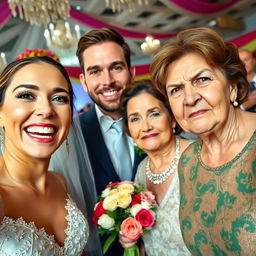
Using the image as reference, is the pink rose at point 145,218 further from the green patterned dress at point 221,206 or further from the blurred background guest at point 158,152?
the green patterned dress at point 221,206

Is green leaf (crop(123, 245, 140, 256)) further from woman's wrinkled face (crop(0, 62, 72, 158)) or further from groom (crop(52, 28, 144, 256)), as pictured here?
woman's wrinkled face (crop(0, 62, 72, 158))

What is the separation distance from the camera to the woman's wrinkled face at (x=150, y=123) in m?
2.11

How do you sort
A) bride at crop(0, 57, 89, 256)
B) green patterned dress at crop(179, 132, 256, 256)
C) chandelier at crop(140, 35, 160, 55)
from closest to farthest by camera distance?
green patterned dress at crop(179, 132, 256, 256)
bride at crop(0, 57, 89, 256)
chandelier at crop(140, 35, 160, 55)

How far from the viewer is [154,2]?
26.0 feet

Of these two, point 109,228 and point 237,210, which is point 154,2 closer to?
point 109,228

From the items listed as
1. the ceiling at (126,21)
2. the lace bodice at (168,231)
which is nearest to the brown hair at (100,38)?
the lace bodice at (168,231)

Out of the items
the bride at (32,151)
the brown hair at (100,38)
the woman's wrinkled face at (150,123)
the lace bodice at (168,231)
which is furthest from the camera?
the brown hair at (100,38)

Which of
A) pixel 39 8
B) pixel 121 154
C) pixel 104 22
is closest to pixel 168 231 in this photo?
pixel 121 154

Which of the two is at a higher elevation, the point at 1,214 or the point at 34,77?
the point at 34,77

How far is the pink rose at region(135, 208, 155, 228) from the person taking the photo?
191 centimetres

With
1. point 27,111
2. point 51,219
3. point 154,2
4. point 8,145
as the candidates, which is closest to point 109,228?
point 51,219

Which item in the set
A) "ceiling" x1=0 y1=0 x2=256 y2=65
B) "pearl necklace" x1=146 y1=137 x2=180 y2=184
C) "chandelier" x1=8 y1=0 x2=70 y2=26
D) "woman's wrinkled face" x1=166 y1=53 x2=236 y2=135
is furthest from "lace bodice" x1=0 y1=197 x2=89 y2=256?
"ceiling" x1=0 y1=0 x2=256 y2=65

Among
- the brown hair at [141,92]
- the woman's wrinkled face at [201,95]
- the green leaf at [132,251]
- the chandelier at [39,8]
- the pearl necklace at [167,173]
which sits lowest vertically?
the green leaf at [132,251]

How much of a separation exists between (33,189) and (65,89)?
50 cm
